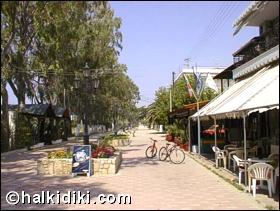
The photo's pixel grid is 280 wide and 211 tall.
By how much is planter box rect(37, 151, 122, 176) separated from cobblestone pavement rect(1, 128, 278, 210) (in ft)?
1.37

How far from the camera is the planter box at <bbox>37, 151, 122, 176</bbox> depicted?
1756 centimetres

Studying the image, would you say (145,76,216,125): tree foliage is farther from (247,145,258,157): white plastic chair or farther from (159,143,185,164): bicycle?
(247,145,258,157): white plastic chair

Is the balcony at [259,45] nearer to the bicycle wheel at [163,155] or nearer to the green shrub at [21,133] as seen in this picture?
the bicycle wheel at [163,155]

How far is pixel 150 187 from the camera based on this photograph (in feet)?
45.9

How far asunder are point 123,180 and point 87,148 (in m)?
Answer: 2.07

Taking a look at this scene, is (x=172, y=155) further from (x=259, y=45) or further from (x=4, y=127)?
(x=4, y=127)

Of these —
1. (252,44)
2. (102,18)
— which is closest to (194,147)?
(252,44)

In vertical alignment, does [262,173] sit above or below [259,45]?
below

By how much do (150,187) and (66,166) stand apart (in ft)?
15.7

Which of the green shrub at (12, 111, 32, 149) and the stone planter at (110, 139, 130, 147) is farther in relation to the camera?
the stone planter at (110, 139, 130, 147)

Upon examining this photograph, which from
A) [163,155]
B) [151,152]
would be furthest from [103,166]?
[151,152]

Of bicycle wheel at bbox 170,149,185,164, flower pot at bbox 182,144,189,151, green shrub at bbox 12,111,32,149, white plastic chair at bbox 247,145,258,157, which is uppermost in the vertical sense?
green shrub at bbox 12,111,32,149

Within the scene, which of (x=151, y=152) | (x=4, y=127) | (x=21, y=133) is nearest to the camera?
(x=151, y=152)

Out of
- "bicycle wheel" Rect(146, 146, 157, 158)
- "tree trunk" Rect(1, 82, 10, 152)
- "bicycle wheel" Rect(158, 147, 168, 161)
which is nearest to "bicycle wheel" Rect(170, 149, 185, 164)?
"bicycle wheel" Rect(158, 147, 168, 161)
